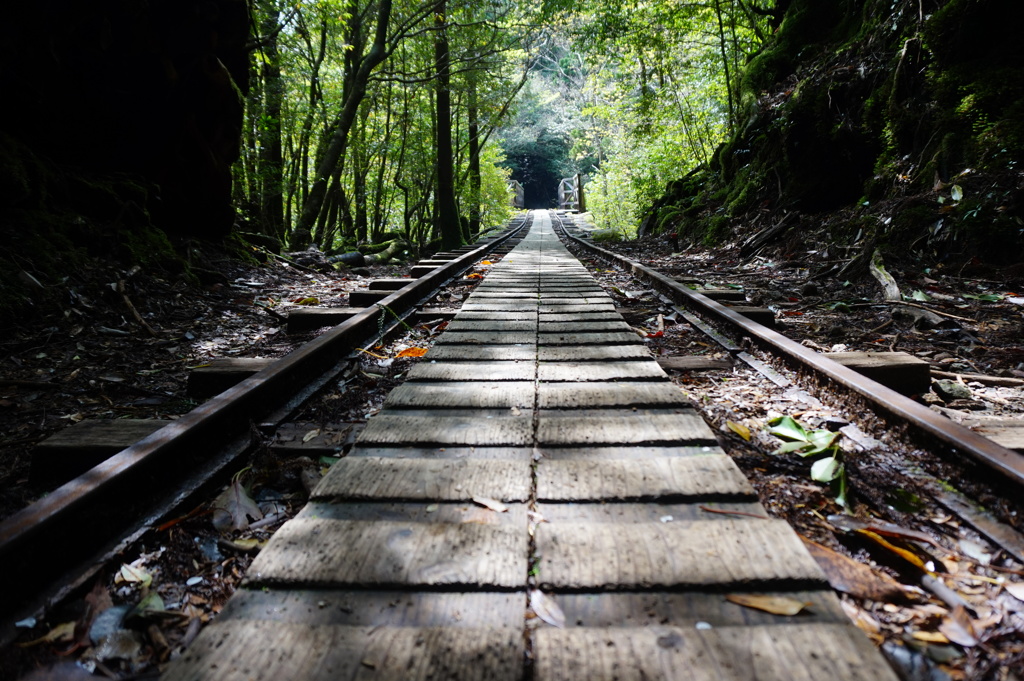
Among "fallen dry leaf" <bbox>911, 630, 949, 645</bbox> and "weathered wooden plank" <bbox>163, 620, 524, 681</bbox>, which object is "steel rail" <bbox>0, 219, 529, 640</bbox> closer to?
"weathered wooden plank" <bbox>163, 620, 524, 681</bbox>

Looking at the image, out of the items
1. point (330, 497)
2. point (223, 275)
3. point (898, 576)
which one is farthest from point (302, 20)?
point (898, 576)

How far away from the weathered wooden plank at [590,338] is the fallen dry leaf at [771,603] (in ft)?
6.37

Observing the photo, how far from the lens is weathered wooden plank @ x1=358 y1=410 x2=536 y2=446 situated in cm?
169

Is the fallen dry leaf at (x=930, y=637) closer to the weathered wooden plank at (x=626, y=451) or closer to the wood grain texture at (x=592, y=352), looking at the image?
the weathered wooden plank at (x=626, y=451)

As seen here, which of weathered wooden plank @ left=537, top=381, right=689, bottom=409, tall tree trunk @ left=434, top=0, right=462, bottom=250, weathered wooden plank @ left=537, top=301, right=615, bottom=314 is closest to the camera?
weathered wooden plank @ left=537, top=381, right=689, bottom=409

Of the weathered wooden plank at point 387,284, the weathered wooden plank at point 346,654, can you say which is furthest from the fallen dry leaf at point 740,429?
the weathered wooden plank at point 387,284

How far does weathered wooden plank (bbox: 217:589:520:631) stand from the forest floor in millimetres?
186

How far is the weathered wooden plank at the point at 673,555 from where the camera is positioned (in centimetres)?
103

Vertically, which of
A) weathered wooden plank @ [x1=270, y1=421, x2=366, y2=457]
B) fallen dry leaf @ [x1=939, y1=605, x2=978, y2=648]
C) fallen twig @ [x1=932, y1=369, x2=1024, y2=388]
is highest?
fallen twig @ [x1=932, y1=369, x2=1024, y2=388]

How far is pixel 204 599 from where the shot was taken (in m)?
1.11

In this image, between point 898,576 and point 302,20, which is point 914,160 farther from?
point 302,20

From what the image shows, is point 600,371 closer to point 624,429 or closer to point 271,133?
point 624,429

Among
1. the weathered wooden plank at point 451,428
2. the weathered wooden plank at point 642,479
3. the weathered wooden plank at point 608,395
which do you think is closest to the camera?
the weathered wooden plank at point 642,479

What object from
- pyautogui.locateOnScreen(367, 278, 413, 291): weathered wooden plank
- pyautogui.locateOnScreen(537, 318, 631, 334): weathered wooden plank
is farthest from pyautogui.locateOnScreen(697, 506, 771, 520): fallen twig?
pyautogui.locateOnScreen(367, 278, 413, 291): weathered wooden plank
